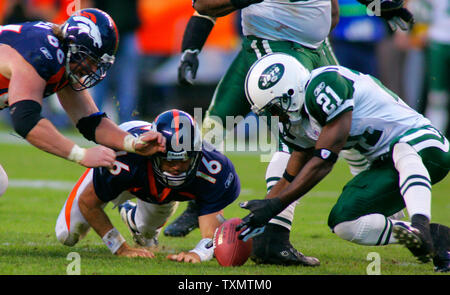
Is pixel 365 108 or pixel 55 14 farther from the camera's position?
pixel 55 14

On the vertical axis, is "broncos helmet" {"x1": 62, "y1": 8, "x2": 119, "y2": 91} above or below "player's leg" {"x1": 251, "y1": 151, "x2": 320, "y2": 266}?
above

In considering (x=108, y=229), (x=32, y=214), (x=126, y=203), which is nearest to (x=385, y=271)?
(x=108, y=229)

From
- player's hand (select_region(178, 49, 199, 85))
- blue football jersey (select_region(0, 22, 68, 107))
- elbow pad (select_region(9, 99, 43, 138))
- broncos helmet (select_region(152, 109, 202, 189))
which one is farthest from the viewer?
player's hand (select_region(178, 49, 199, 85))

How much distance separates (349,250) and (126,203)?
1.63 m

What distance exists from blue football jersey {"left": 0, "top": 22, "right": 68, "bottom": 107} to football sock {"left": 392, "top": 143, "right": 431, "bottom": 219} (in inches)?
81.0

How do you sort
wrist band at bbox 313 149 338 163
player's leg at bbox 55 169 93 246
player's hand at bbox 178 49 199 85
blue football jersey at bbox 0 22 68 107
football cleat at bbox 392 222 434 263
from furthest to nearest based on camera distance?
player's hand at bbox 178 49 199 85 < player's leg at bbox 55 169 93 246 < blue football jersey at bbox 0 22 68 107 < wrist band at bbox 313 149 338 163 < football cleat at bbox 392 222 434 263

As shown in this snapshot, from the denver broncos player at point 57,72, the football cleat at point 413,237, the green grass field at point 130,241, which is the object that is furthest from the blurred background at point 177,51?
the football cleat at point 413,237

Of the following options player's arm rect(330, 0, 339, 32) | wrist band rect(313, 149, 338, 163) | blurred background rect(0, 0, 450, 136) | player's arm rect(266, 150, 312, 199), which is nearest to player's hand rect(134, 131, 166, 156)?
player's arm rect(266, 150, 312, 199)

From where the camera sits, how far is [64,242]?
16.6ft

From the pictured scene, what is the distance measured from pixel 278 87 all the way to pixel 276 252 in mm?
1019

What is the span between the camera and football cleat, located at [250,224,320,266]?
4.65 meters

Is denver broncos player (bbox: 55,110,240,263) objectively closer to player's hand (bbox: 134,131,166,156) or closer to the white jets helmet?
player's hand (bbox: 134,131,166,156)

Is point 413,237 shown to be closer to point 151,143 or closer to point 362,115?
point 362,115
